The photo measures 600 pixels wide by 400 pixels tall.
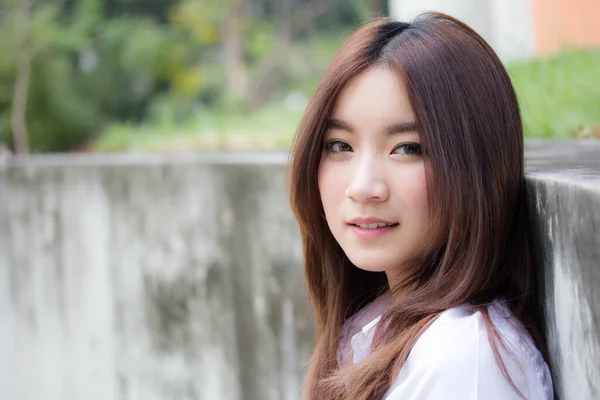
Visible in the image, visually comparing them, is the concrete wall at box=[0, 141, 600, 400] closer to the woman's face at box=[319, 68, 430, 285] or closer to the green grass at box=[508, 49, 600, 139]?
the green grass at box=[508, 49, 600, 139]

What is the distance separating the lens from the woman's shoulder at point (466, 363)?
1.46m

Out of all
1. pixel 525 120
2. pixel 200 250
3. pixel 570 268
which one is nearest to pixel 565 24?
pixel 525 120

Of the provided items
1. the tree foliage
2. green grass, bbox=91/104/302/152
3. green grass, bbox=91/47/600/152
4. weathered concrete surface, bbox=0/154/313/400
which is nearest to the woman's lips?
green grass, bbox=91/47/600/152

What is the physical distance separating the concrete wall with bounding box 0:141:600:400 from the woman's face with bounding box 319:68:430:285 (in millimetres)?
1052

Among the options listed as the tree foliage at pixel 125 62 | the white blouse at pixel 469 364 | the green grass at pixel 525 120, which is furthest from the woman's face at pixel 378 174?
the tree foliage at pixel 125 62

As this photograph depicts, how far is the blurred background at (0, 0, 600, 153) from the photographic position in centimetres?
623

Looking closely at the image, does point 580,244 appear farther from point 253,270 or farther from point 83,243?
point 83,243

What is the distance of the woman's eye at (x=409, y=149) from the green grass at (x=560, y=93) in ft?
6.00

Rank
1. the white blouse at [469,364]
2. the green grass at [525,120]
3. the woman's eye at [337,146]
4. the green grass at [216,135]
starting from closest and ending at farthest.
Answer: the white blouse at [469,364] < the woman's eye at [337,146] < the green grass at [525,120] < the green grass at [216,135]

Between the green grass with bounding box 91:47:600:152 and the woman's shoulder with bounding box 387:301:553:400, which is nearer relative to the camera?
the woman's shoulder with bounding box 387:301:553:400

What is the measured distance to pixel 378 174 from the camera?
1756 millimetres

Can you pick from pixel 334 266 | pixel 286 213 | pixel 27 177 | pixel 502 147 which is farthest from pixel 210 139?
pixel 502 147

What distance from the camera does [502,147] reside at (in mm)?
1700

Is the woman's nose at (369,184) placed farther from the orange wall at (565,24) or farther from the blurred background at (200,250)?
the orange wall at (565,24)
